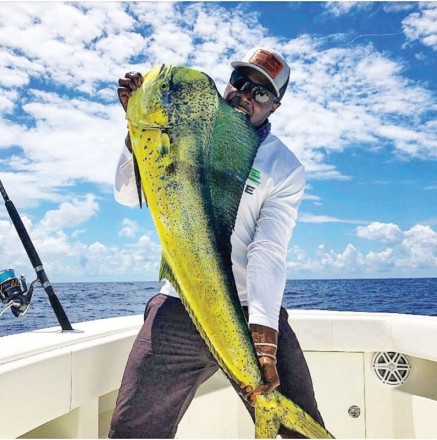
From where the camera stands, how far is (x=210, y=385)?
3090 mm

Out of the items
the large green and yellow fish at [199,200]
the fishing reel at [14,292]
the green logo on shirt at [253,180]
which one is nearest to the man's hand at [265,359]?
the large green and yellow fish at [199,200]

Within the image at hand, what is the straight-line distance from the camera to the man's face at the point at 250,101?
1.72 meters

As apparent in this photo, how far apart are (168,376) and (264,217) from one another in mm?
612

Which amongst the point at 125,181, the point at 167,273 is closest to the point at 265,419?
the point at 167,273

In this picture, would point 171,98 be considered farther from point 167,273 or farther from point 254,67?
point 167,273

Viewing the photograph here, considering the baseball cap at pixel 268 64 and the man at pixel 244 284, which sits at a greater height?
the baseball cap at pixel 268 64

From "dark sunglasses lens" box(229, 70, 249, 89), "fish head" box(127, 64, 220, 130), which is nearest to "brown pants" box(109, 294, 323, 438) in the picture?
"fish head" box(127, 64, 220, 130)

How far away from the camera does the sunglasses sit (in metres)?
1.73

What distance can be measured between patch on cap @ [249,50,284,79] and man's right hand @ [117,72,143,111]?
40cm

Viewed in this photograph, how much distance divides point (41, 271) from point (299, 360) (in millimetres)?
1447

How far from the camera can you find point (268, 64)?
1.70 metres

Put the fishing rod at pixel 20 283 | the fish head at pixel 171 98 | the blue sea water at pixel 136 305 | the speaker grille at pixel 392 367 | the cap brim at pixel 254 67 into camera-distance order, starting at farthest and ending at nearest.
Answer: the blue sea water at pixel 136 305
the speaker grille at pixel 392 367
the fishing rod at pixel 20 283
the cap brim at pixel 254 67
the fish head at pixel 171 98

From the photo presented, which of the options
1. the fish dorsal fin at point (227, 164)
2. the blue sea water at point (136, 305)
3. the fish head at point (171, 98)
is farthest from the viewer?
the blue sea water at point (136, 305)

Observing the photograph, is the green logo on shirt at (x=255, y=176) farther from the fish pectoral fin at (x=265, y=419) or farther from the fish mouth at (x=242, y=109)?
the fish pectoral fin at (x=265, y=419)
